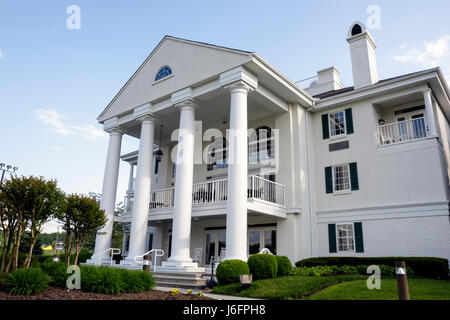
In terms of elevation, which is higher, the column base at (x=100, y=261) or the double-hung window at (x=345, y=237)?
the double-hung window at (x=345, y=237)

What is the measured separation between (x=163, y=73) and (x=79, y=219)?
29.4 ft

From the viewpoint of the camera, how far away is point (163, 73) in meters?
17.2

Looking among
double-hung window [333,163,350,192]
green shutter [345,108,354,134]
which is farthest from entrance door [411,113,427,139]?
double-hung window [333,163,350,192]

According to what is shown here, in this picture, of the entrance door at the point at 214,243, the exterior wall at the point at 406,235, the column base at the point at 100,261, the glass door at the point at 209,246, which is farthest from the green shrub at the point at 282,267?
the column base at the point at 100,261

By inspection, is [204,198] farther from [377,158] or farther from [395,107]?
[395,107]

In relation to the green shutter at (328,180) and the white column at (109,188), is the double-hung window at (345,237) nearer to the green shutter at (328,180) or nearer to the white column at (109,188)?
the green shutter at (328,180)

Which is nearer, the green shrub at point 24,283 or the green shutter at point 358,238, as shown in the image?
the green shrub at point 24,283

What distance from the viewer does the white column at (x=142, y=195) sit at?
1540 cm

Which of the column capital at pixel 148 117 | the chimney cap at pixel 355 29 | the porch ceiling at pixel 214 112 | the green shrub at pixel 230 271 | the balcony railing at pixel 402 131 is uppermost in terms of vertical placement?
the chimney cap at pixel 355 29

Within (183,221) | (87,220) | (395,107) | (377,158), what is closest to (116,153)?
(183,221)

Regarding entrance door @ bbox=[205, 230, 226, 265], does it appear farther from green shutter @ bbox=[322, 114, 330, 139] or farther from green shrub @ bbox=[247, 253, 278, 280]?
green shutter @ bbox=[322, 114, 330, 139]

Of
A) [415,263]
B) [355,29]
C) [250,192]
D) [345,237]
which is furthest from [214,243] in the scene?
[355,29]

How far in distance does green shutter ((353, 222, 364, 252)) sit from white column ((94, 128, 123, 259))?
11.4m

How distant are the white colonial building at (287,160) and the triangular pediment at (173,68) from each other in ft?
0.21
